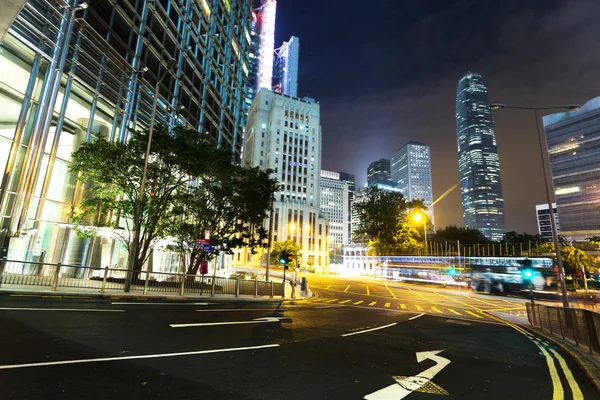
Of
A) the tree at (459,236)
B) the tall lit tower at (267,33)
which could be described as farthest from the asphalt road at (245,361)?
the tall lit tower at (267,33)

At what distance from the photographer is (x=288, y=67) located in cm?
15975

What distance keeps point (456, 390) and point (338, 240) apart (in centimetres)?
19690

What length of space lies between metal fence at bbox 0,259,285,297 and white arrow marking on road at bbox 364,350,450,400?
12.9 metres

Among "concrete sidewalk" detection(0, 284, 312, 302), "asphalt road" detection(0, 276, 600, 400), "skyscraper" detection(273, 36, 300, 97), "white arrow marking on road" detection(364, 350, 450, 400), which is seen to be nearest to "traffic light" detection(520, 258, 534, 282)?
"asphalt road" detection(0, 276, 600, 400)

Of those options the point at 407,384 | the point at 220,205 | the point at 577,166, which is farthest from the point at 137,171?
the point at 577,166

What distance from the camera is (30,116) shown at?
61.4 feet

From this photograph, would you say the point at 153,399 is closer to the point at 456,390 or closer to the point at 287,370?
the point at 287,370

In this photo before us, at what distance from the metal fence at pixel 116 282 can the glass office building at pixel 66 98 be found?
2.79m

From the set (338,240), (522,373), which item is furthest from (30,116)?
(338,240)

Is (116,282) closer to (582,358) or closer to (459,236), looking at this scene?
(582,358)

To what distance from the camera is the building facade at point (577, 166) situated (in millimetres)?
117438

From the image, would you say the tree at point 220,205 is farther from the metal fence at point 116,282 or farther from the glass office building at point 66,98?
the glass office building at point 66,98

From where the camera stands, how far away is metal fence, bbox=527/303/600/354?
8.22 m

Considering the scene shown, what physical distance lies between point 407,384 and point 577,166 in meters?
164
